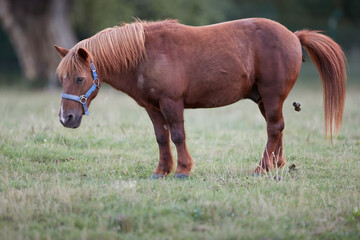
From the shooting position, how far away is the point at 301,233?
12.1 ft

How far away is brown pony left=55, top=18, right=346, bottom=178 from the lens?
16.6 ft

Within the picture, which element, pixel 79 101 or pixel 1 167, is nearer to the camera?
pixel 79 101

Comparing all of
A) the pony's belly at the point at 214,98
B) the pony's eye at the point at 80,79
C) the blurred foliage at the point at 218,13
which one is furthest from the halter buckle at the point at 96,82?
the blurred foliage at the point at 218,13

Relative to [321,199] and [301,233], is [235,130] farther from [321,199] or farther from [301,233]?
[301,233]

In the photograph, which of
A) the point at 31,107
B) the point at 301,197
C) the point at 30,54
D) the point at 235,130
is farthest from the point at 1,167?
the point at 30,54

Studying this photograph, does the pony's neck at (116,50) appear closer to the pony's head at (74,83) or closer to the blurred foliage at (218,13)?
the pony's head at (74,83)

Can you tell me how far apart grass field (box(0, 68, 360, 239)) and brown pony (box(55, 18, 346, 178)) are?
20.9 inches

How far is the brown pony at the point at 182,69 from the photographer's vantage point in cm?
506

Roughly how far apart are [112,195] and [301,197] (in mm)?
1930

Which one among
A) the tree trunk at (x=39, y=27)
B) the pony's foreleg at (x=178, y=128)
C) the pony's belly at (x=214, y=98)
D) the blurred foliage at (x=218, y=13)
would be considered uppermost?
the blurred foliage at (x=218, y=13)

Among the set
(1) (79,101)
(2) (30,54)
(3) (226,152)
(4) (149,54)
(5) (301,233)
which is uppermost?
(2) (30,54)

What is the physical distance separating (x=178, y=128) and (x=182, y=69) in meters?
0.71

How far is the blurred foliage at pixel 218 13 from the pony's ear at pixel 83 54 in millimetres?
17613

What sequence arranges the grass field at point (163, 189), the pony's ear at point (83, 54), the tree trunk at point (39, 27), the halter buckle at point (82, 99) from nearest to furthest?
1. the grass field at point (163, 189)
2. the pony's ear at point (83, 54)
3. the halter buckle at point (82, 99)
4. the tree trunk at point (39, 27)
